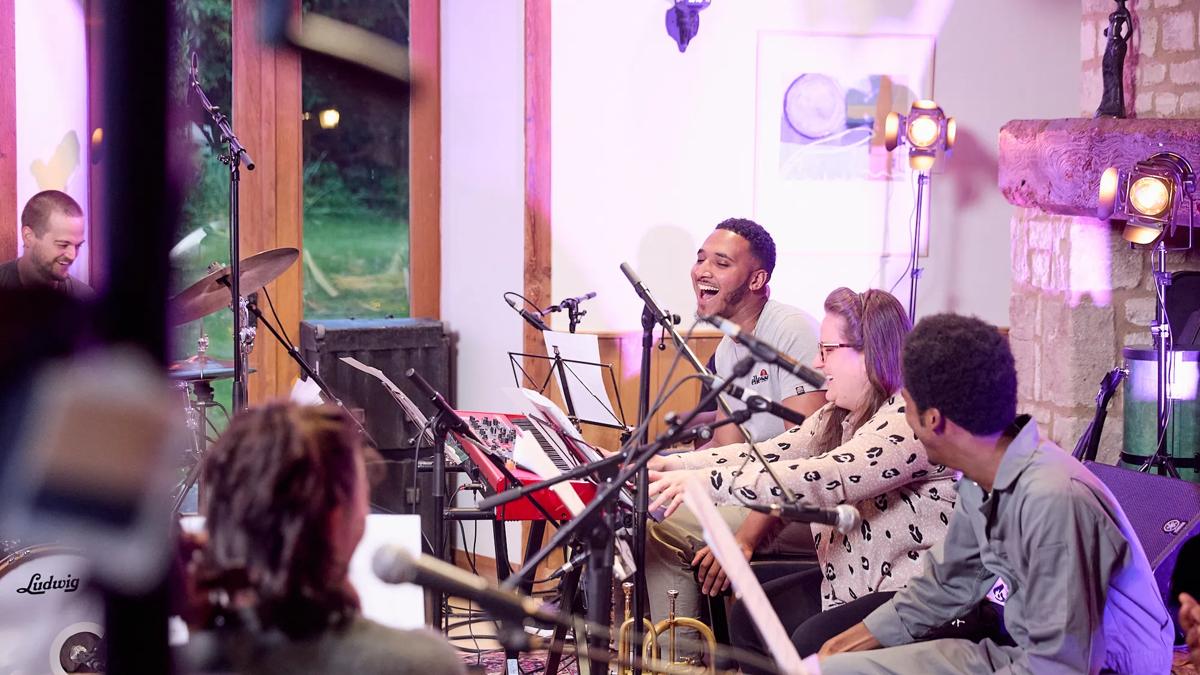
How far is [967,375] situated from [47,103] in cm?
392

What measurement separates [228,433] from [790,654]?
733 mm

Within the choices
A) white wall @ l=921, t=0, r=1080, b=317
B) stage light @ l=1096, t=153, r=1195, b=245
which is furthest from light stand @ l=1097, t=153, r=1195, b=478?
white wall @ l=921, t=0, r=1080, b=317

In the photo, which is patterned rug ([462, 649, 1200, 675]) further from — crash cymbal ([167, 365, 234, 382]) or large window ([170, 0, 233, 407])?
large window ([170, 0, 233, 407])

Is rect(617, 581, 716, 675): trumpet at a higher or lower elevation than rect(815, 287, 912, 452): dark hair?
lower

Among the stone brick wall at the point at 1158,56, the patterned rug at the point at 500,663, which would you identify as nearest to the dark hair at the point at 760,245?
the patterned rug at the point at 500,663

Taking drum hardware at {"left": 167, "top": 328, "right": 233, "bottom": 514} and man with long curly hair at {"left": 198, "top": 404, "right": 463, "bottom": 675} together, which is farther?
drum hardware at {"left": 167, "top": 328, "right": 233, "bottom": 514}

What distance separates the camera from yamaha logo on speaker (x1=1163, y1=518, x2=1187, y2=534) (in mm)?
3221

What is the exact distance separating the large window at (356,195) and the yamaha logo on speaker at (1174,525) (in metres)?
3.49

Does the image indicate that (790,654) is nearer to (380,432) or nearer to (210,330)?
(380,432)

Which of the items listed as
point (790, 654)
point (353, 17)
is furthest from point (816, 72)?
point (790, 654)

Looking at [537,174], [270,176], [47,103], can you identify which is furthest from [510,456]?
[47,103]

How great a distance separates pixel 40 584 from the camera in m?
3.08

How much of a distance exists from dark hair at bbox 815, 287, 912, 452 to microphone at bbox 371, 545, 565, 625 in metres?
2.00

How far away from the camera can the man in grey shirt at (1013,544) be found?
2.08m
